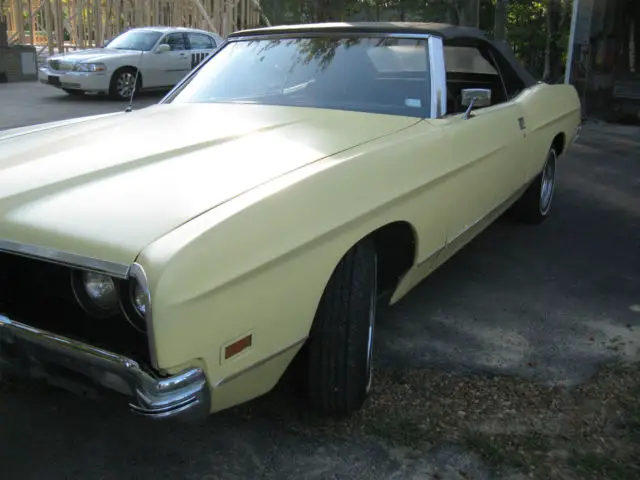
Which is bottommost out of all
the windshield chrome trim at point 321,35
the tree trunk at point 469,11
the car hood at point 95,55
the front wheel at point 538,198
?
the front wheel at point 538,198

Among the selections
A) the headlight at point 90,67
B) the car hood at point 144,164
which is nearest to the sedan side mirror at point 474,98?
the car hood at point 144,164

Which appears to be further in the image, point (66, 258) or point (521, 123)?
point (521, 123)

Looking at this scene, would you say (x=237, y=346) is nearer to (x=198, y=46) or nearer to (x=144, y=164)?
(x=144, y=164)

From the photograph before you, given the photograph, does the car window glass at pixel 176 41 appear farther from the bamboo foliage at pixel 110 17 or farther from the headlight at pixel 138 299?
the headlight at pixel 138 299

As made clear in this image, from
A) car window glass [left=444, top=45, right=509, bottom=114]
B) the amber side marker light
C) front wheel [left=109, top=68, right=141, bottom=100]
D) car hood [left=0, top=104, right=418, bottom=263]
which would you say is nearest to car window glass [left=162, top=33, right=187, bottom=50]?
front wheel [left=109, top=68, right=141, bottom=100]

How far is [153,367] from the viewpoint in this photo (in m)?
1.87

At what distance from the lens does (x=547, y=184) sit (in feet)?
17.6

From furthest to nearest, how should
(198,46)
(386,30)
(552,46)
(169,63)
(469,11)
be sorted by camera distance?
(552,46) → (198,46) → (169,63) → (469,11) → (386,30)

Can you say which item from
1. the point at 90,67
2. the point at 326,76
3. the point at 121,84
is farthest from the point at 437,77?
the point at 121,84

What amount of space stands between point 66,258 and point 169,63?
12.5 meters

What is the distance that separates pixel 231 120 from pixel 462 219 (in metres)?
1.23

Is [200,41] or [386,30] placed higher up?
[386,30]

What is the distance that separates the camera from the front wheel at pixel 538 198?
200 inches

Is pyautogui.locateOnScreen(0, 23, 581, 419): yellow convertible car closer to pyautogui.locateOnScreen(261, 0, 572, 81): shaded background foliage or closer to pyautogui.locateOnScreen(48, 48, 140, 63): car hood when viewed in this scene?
pyautogui.locateOnScreen(48, 48, 140, 63): car hood
